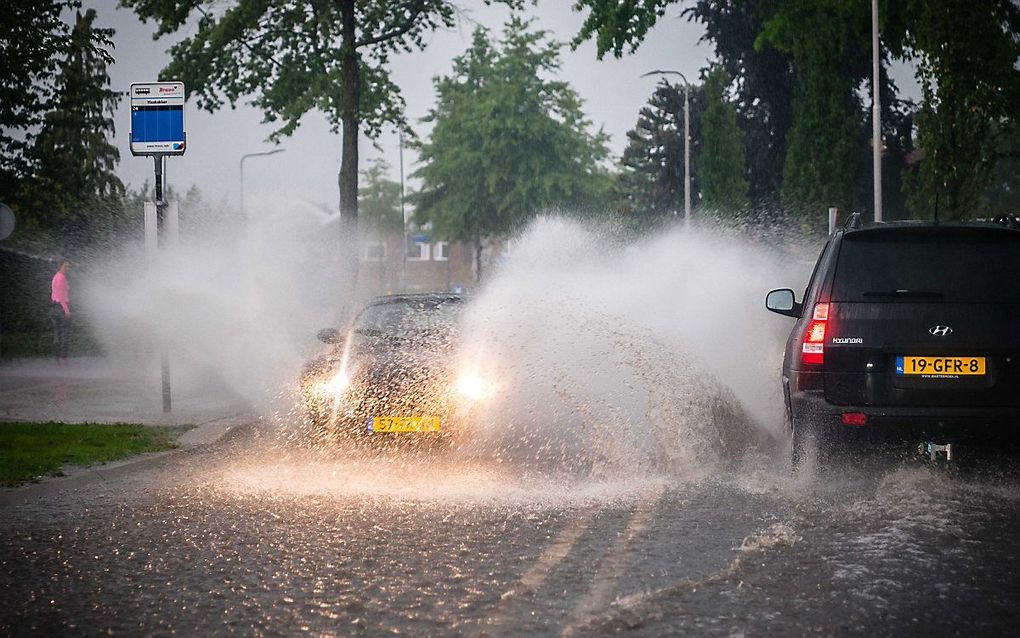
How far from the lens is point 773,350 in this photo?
15.8m

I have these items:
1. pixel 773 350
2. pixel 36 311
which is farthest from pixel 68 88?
pixel 773 350

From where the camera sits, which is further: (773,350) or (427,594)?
(773,350)

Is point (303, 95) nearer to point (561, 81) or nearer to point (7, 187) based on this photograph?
point (7, 187)

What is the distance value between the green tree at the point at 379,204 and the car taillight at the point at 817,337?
3513 inches

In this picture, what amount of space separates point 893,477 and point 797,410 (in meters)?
1.04

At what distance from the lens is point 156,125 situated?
1498 centimetres

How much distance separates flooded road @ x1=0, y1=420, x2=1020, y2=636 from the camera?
5438 mm

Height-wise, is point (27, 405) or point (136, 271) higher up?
point (136, 271)

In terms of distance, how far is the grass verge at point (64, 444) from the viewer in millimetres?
9898

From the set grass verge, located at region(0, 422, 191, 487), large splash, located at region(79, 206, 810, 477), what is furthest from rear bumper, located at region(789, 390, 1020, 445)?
grass verge, located at region(0, 422, 191, 487)

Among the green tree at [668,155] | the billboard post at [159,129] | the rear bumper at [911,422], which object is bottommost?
the rear bumper at [911,422]

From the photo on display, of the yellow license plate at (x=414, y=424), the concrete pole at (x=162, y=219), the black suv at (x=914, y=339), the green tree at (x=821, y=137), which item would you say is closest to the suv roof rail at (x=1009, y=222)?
the black suv at (x=914, y=339)

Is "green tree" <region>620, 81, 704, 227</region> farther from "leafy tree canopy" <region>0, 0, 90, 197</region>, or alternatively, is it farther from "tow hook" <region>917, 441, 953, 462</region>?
"tow hook" <region>917, 441, 953, 462</region>

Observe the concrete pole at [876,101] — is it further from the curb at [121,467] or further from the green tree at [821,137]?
the curb at [121,467]
